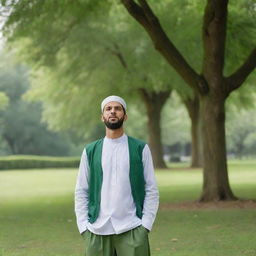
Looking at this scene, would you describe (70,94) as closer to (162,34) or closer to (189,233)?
(162,34)

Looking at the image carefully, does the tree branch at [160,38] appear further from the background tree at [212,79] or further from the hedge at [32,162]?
the hedge at [32,162]

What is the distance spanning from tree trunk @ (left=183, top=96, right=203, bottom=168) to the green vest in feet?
113

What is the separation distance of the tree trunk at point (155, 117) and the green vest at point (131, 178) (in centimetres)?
3579

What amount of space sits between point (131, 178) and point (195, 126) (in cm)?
3716

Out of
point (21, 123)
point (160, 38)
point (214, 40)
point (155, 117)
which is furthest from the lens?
point (21, 123)

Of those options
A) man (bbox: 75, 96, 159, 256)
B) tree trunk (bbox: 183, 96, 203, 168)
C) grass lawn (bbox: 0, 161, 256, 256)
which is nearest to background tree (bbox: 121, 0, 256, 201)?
grass lawn (bbox: 0, 161, 256, 256)

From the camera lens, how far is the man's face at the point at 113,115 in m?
5.05

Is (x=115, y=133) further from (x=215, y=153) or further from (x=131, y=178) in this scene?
(x=215, y=153)

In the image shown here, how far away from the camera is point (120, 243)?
495cm

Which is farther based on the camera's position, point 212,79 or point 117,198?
point 212,79

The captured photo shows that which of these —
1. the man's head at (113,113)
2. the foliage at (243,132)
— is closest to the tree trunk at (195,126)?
the foliage at (243,132)

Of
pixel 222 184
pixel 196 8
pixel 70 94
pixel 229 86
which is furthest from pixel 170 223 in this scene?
pixel 70 94

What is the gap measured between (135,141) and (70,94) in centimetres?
3517

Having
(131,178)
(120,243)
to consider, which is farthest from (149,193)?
(120,243)
